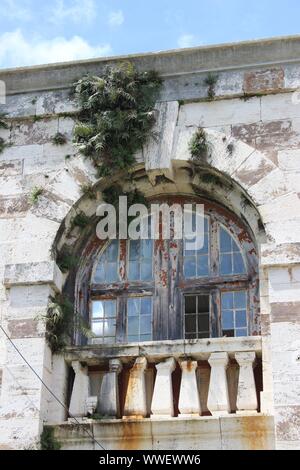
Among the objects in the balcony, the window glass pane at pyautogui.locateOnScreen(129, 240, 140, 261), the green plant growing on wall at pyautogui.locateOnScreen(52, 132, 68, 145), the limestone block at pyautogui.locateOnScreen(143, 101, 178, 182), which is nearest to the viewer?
the balcony

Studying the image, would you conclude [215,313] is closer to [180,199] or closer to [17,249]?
[180,199]

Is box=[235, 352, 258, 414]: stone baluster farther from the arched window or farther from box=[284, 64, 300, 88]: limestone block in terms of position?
box=[284, 64, 300, 88]: limestone block

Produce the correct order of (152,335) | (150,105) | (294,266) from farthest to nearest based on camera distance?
(150,105) < (152,335) < (294,266)

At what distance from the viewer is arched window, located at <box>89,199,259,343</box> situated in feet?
33.9

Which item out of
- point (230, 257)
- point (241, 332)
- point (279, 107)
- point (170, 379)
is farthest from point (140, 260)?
point (279, 107)

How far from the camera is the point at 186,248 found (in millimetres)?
10820

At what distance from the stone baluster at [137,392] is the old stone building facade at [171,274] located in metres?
0.01

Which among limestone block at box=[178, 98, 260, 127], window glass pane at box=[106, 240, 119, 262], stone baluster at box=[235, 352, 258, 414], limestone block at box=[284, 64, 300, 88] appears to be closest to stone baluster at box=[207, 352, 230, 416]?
stone baluster at box=[235, 352, 258, 414]

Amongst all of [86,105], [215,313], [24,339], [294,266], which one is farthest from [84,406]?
[86,105]

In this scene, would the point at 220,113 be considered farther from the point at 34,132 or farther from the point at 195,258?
the point at 34,132

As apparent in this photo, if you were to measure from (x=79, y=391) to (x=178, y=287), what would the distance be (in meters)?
1.80

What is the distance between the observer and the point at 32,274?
1024 cm

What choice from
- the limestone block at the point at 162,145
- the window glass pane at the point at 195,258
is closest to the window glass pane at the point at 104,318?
the window glass pane at the point at 195,258

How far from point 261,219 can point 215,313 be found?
130 centimetres
